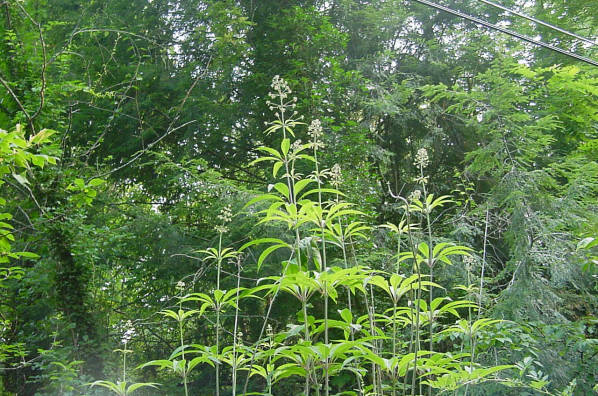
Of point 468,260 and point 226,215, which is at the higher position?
point 226,215

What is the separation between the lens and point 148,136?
265 inches

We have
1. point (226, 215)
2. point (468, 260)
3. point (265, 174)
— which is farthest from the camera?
point (265, 174)

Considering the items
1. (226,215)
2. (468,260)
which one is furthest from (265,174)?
(226,215)

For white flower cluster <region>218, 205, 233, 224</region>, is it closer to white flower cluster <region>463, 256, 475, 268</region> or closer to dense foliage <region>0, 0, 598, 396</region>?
white flower cluster <region>463, 256, 475, 268</region>

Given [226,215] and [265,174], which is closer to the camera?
[226,215]

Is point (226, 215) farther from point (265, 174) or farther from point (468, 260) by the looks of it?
point (265, 174)

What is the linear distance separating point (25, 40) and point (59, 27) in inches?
82.2

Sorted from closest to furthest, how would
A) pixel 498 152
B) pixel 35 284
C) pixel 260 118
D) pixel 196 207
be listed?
pixel 498 152 < pixel 35 284 < pixel 196 207 < pixel 260 118

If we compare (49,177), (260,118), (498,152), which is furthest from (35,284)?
(498,152)

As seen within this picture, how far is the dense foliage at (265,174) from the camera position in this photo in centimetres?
466

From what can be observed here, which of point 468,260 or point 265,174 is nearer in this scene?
point 468,260

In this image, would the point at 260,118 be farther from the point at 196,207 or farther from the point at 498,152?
the point at 498,152

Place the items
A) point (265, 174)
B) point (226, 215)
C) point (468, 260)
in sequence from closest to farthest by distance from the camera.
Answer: point (226, 215), point (468, 260), point (265, 174)

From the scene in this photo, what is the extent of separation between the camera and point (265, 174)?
640 cm
